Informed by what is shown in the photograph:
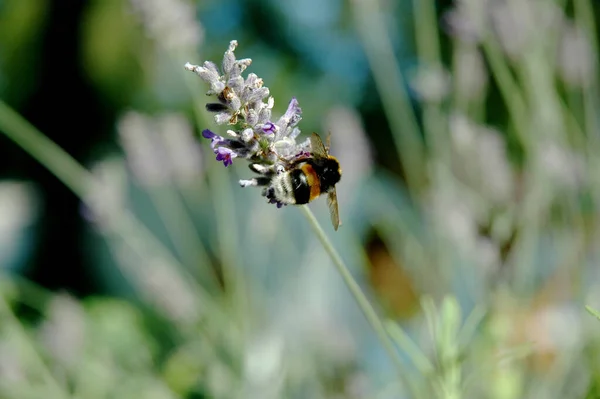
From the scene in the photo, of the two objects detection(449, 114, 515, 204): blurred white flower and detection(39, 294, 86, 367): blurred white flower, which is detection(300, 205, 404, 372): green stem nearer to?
detection(449, 114, 515, 204): blurred white flower

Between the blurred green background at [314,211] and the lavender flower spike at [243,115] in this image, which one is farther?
the blurred green background at [314,211]

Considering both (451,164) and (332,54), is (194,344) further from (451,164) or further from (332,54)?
(332,54)

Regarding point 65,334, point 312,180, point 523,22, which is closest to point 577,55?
point 523,22

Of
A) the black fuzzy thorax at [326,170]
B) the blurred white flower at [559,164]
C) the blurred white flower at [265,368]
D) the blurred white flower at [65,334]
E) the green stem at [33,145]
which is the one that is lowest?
the black fuzzy thorax at [326,170]

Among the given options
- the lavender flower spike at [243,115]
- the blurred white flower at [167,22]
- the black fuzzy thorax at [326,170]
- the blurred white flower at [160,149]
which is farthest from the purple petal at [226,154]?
the blurred white flower at [160,149]

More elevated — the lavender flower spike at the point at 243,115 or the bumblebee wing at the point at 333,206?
the bumblebee wing at the point at 333,206

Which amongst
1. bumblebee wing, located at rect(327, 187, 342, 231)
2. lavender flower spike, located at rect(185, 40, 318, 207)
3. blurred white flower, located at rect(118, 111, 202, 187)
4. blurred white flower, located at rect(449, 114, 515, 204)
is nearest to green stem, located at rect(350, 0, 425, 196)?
blurred white flower, located at rect(449, 114, 515, 204)

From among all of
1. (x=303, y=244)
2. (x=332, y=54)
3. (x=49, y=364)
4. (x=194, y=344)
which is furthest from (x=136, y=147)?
(x=332, y=54)

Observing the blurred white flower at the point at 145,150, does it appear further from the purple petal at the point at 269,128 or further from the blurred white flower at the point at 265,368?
the purple petal at the point at 269,128

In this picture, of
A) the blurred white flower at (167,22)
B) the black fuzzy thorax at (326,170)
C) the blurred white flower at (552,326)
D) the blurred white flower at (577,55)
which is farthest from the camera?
the blurred white flower at (552,326)
